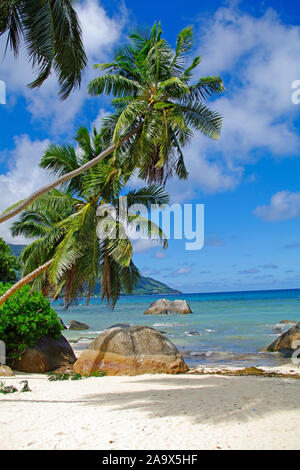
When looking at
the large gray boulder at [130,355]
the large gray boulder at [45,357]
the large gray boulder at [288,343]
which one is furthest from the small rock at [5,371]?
the large gray boulder at [288,343]

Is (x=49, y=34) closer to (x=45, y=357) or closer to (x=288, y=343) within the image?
(x=45, y=357)

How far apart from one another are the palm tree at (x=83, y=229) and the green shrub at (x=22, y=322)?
3.71ft

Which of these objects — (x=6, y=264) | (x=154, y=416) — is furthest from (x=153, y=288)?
(x=154, y=416)

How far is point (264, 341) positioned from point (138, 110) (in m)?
17.9

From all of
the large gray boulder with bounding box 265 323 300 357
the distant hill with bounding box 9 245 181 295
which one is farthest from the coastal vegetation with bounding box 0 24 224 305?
the distant hill with bounding box 9 245 181 295

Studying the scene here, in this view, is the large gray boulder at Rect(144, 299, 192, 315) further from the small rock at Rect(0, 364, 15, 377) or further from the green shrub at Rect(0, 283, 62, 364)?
the small rock at Rect(0, 364, 15, 377)

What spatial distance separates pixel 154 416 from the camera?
6754 mm

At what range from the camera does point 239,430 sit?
5.91 metres

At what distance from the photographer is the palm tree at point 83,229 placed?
1377 cm

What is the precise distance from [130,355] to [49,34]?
9416mm

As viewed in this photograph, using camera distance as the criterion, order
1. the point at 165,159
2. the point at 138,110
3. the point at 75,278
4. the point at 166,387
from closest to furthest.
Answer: the point at 166,387 < the point at 138,110 < the point at 165,159 < the point at 75,278

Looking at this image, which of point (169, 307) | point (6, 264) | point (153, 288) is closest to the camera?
point (6, 264)
